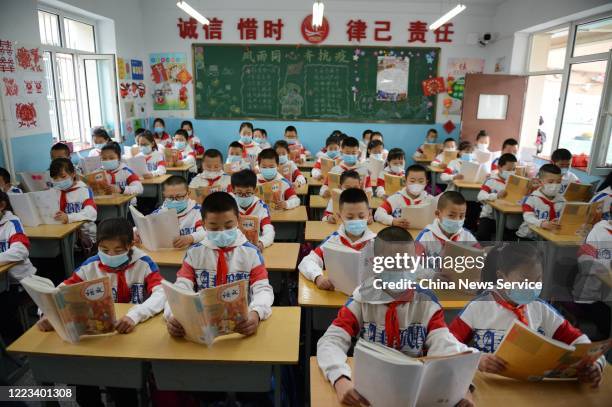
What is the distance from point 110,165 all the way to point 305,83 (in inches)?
165

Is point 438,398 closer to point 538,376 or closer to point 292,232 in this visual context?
point 538,376

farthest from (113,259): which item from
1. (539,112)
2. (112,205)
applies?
(539,112)

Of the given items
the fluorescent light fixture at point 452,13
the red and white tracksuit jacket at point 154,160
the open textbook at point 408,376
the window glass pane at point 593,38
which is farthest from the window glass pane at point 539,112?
the open textbook at point 408,376

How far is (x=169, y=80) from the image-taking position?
7.61 meters

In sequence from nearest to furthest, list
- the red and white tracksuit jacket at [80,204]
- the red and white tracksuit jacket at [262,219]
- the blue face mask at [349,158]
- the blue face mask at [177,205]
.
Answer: the red and white tracksuit jacket at [262,219] < the blue face mask at [177,205] < the red and white tracksuit jacket at [80,204] < the blue face mask at [349,158]

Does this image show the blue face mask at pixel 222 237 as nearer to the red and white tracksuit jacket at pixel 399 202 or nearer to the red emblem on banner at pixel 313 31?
the red and white tracksuit jacket at pixel 399 202

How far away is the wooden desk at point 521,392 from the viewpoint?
1329mm

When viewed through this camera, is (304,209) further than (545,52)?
No

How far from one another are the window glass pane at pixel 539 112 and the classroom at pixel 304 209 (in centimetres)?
4

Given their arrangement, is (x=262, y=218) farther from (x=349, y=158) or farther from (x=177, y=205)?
(x=349, y=158)

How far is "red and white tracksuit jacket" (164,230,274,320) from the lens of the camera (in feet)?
6.63

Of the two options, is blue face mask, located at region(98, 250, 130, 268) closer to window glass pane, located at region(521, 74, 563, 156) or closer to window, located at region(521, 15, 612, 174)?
window, located at region(521, 15, 612, 174)

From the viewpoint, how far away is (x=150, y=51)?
7.50m

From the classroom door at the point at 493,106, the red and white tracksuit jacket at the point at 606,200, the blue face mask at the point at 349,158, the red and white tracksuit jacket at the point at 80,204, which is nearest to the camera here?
the red and white tracksuit jacket at the point at 606,200
